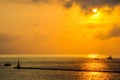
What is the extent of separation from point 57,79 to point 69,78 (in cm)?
530

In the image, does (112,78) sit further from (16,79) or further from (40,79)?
(16,79)

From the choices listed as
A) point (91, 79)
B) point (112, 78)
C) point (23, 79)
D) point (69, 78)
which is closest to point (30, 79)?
point (23, 79)

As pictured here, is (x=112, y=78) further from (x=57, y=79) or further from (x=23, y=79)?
(x=23, y=79)

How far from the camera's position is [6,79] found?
11469 centimetres

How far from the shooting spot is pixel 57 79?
112m

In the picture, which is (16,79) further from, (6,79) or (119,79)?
(119,79)

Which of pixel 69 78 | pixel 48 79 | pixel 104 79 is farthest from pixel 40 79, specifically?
pixel 104 79

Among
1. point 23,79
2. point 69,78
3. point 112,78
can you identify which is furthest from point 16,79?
point 112,78

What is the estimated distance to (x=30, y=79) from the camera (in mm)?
112312

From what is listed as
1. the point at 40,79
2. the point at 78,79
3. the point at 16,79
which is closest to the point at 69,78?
the point at 78,79

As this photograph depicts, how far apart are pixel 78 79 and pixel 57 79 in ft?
24.3

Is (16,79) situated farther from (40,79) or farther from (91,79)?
(91,79)

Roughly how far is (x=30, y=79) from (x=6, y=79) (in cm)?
884

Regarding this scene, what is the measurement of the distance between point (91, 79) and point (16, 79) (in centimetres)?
2572
